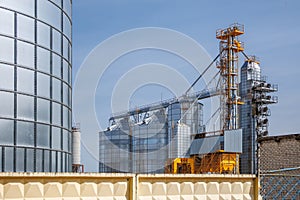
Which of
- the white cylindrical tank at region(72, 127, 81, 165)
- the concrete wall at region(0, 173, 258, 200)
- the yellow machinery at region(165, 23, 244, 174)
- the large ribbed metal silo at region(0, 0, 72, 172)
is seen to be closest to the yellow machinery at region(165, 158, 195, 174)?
the yellow machinery at region(165, 23, 244, 174)

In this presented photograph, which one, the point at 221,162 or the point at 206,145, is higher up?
A: the point at 206,145

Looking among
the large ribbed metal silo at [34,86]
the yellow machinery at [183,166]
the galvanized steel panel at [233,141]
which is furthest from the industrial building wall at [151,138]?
the large ribbed metal silo at [34,86]

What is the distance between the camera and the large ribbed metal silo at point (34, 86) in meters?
18.9

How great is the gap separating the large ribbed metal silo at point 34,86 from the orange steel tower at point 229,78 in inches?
1076

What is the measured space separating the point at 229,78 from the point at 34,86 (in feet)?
102

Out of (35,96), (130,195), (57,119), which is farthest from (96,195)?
(57,119)

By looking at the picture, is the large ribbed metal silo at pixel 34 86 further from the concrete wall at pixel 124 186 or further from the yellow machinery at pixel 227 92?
the yellow machinery at pixel 227 92

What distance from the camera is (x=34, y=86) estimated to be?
2028 centimetres

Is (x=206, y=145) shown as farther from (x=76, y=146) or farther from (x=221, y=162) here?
(x=76, y=146)

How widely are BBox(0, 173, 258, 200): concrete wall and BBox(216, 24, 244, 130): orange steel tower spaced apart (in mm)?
39625

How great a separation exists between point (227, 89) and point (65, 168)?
28514mm

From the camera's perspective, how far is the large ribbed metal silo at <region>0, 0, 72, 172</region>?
61.9 ft

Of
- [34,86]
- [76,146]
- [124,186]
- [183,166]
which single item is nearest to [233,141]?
[183,166]

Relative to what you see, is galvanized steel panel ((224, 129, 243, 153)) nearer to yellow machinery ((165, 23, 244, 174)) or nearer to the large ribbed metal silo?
yellow machinery ((165, 23, 244, 174))
